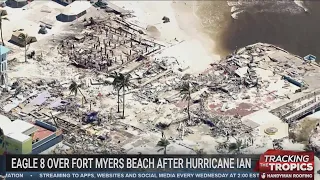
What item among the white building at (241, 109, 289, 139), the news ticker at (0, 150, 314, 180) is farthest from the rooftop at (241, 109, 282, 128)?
the news ticker at (0, 150, 314, 180)

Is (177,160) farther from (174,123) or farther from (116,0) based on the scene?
(116,0)

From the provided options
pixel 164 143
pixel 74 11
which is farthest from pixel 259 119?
pixel 74 11

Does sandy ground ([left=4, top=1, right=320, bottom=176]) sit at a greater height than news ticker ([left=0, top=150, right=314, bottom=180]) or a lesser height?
greater

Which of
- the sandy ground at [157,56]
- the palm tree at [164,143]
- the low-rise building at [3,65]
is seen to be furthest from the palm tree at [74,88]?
the palm tree at [164,143]

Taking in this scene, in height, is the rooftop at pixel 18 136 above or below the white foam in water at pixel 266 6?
below

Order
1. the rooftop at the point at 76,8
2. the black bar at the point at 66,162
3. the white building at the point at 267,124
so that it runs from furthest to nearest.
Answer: the rooftop at the point at 76,8
the white building at the point at 267,124
the black bar at the point at 66,162

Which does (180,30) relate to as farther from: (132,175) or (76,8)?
(132,175)
